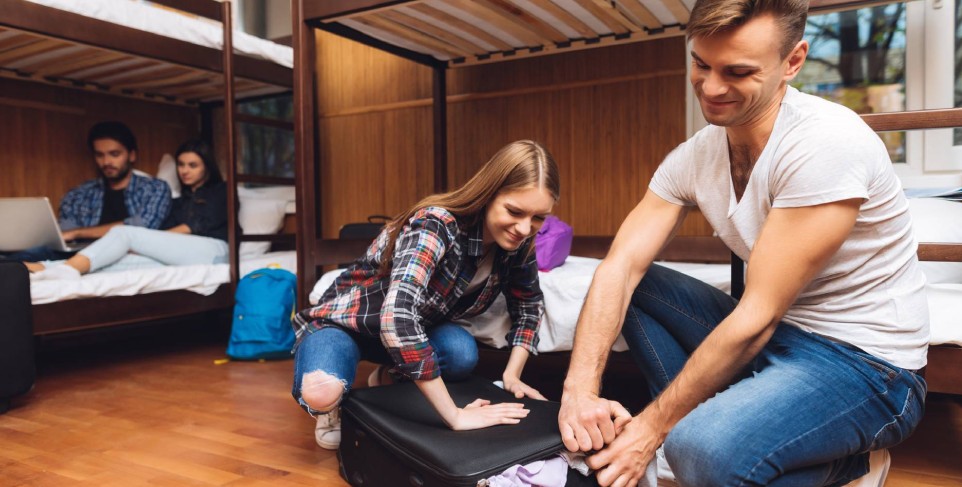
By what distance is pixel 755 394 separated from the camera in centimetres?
107

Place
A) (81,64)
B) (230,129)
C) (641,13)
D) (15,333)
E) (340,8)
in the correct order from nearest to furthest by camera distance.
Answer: (15,333) < (340,8) < (641,13) < (230,129) < (81,64)

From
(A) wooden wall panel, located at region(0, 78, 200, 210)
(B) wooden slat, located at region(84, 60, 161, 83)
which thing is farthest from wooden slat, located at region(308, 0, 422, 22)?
(A) wooden wall panel, located at region(0, 78, 200, 210)

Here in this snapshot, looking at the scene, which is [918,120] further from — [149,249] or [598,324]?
[149,249]

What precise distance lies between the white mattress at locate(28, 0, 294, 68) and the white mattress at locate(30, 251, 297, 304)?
3.35 feet

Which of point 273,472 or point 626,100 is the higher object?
point 626,100

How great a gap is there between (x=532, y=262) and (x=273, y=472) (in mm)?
825

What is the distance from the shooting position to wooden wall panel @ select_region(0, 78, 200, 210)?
11.4 feet

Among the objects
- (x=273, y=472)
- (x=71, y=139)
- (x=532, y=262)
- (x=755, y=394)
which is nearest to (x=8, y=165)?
(x=71, y=139)

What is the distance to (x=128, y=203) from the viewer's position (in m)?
3.32

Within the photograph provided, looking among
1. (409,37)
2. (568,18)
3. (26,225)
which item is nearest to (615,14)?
(568,18)

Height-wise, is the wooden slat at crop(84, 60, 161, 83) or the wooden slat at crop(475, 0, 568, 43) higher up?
the wooden slat at crop(84, 60, 161, 83)

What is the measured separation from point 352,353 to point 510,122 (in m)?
1.96

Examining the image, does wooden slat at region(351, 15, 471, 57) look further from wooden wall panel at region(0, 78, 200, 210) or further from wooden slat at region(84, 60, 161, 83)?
wooden wall panel at region(0, 78, 200, 210)

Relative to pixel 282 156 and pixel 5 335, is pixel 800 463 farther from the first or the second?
pixel 282 156
